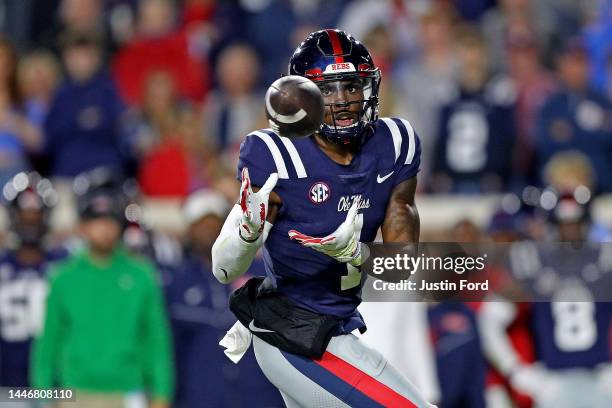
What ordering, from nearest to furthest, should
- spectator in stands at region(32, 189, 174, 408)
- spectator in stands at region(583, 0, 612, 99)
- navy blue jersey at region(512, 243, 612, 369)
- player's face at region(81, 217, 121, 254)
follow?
spectator in stands at region(32, 189, 174, 408), player's face at region(81, 217, 121, 254), navy blue jersey at region(512, 243, 612, 369), spectator in stands at region(583, 0, 612, 99)

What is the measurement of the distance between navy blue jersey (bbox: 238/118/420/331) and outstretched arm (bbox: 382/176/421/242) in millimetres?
21

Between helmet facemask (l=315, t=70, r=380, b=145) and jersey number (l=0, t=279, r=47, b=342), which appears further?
jersey number (l=0, t=279, r=47, b=342)

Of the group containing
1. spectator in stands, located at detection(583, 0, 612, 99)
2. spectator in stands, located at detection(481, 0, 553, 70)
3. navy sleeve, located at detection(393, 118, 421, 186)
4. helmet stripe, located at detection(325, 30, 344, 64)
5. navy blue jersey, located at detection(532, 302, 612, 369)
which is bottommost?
navy blue jersey, located at detection(532, 302, 612, 369)

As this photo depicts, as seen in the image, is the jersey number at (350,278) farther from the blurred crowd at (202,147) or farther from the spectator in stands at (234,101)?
the spectator in stands at (234,101)

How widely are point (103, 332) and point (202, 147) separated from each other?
2.59 m

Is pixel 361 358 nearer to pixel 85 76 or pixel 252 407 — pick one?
pixel 252 407

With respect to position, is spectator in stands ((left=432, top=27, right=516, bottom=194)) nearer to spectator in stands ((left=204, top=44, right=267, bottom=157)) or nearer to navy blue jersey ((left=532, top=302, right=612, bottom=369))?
spectator in stands ((left=204, top=44, right=267, bottom=157))

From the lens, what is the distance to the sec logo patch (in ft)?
12.9

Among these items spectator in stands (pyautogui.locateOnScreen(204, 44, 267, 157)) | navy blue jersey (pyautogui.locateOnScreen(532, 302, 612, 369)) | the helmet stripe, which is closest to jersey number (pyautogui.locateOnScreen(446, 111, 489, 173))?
spectator in stands (pyautogui.locateOnScreen(204, 44, 267, 157))

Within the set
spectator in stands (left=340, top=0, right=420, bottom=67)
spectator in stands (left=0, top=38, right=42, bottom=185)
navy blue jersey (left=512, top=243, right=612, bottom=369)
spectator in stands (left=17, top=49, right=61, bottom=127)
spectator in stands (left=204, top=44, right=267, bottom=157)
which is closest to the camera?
navy blue jersey (left=512, top=243, right=612, bottom=369)

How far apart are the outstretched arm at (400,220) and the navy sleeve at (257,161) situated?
41cm

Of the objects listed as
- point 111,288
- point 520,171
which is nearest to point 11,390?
point 111,288

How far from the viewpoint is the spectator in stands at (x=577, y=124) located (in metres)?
8.64

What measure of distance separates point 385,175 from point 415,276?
1.41 ft
